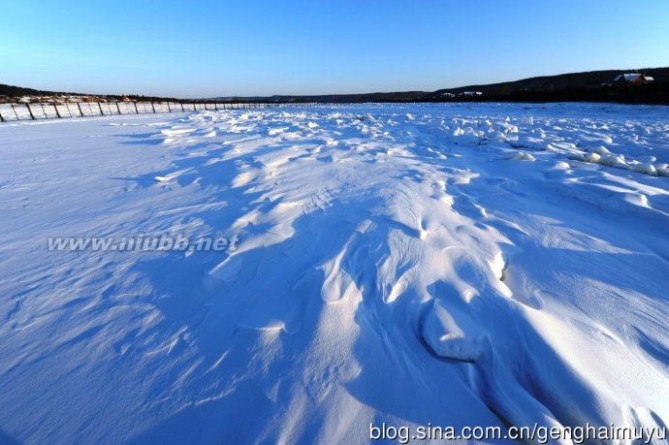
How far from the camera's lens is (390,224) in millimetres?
2465

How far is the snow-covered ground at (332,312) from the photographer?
1137 mm

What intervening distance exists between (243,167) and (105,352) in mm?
3097

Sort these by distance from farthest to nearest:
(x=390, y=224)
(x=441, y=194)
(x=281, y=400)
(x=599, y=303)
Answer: (x=441, y=194)
(x=390, y=224)
(x=599, y=303)
(x=281, y=400)

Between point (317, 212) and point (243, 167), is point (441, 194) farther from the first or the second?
point (243, 167)

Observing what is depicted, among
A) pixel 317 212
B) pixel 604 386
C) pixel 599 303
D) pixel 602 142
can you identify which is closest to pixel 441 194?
pixel 317 212

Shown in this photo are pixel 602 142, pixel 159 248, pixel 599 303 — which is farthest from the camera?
pixel 602 142

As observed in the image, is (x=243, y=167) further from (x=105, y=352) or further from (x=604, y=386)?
(x=604, y=386)

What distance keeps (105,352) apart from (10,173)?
493 centimetres

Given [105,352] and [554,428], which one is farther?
[105,352]

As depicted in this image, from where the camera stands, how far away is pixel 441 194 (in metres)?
3.22

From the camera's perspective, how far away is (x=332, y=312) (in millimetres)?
1574

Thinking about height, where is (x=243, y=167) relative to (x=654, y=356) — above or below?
above

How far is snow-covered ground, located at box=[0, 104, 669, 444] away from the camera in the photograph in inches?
44.8

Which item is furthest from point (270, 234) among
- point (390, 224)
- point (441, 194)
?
point (441, 194)
